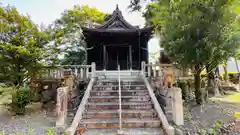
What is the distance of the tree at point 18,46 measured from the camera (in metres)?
5.22

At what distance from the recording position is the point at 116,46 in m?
11.1

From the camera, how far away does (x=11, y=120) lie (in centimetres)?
504

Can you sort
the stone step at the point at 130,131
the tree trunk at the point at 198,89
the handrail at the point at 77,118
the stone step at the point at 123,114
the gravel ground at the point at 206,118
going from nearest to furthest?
1. the handrail at the point at 77,118
2. the stone step at the point at 130,131
3. the gravel ground at the point at 206,118
4. the stone step at the point at 123,114
5. the tree trunk at the point at 198,89

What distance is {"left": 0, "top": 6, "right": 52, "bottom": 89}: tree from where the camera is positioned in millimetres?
5223

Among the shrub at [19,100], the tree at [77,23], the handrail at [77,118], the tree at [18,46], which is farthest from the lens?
the tree at [77,23]

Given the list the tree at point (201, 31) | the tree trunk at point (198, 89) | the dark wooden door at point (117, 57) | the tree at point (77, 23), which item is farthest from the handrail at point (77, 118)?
the tree at point (77, 23)

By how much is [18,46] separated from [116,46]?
692 centimetres

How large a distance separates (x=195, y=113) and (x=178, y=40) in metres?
2.87

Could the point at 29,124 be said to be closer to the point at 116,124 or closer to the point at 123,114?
the point at 116,124

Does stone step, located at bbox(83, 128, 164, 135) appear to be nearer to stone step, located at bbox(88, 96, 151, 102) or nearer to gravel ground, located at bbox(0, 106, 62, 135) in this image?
gravel ground, located at bbox(0, 106, 62, 135)

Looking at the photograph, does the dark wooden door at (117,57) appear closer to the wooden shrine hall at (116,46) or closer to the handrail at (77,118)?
the wooden shrine hall at (116,46)

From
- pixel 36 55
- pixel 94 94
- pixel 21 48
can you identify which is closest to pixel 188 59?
pixel 94 94

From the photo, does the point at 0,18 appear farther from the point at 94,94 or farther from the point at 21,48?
the point at 94,94

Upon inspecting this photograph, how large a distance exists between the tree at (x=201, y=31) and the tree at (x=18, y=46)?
531 cm
